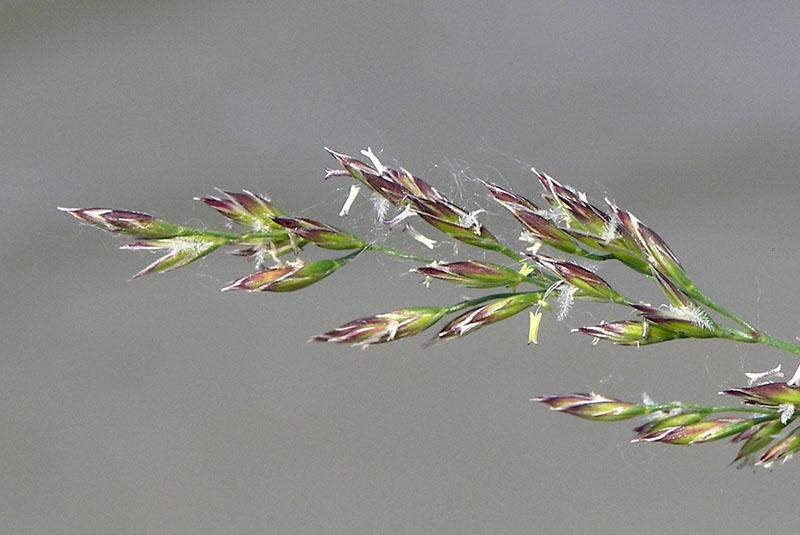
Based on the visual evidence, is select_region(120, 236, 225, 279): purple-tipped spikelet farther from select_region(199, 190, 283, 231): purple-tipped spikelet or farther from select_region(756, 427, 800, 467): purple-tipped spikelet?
select_region(756, 427, 800, 467): purple-tipped spikelet

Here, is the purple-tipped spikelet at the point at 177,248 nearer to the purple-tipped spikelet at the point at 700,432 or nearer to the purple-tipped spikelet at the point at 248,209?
the purple-tipped spikelet at the point at 248,209

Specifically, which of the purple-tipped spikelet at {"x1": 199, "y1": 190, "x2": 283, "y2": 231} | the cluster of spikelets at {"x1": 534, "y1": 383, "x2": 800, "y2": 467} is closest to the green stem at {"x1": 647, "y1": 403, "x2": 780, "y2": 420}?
the cluster of spikelets at {"x1": 534, "y1": 383, "x2": 800, "y2": 467}

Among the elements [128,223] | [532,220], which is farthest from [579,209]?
[128,223]

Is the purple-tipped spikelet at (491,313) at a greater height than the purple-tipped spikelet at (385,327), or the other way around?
the purple-tipped spikelet at (491,313)

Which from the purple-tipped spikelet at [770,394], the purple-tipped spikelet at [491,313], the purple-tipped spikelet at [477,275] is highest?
the purple-tipped spikelet at [477,275]

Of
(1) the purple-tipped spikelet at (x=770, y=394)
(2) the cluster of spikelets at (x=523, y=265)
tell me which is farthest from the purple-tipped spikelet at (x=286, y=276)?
(1) the purple-tipped spikelet at (x=770, y=394)
